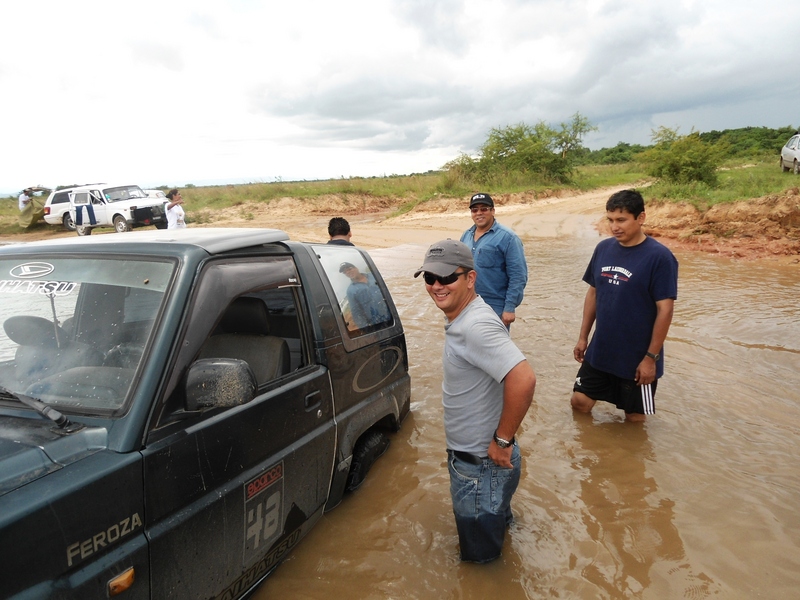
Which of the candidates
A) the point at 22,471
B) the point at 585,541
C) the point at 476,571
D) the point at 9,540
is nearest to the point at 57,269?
the point at 22,471

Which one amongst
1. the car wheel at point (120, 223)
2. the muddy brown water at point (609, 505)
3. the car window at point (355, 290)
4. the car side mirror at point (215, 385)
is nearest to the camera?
the car side mirror at point (215, 385)

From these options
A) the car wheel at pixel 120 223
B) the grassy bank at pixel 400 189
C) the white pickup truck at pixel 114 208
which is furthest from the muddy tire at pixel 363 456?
the car wheel at pixel 120 223

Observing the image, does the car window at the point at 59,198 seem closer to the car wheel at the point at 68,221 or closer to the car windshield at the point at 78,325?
the car wheel at the point at 68,221

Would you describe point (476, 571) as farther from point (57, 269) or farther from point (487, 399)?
point (57, 269)

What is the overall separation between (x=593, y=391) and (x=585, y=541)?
1.48m

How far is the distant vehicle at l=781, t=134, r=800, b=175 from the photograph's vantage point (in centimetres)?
1735

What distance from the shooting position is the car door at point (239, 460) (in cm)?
189

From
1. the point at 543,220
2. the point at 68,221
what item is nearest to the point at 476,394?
the point at 543,220

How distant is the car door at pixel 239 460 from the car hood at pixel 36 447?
19cm

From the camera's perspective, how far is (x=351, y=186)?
35406 mm

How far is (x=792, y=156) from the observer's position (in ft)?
58.3

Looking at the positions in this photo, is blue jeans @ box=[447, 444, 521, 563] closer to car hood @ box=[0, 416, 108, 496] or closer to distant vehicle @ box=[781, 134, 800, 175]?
car hood @ box=[0, 416, 108, 496]

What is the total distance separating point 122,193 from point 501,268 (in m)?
18.7

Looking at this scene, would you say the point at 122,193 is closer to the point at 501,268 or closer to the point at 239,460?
the point at 501,268
